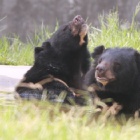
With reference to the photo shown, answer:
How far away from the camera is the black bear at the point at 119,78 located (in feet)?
18.0

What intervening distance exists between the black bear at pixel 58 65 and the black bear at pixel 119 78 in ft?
3.01

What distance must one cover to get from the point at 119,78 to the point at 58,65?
1.36 m

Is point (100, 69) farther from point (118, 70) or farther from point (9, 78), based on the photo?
point (9, 78)

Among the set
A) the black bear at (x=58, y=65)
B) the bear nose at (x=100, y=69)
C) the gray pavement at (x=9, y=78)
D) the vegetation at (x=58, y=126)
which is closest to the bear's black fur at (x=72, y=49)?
the black bear at (x=58, y=65)

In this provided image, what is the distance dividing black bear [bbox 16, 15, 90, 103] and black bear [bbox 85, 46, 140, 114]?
0.92 m

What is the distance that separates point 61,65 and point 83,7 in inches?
204

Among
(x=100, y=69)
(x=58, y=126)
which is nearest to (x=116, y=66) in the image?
(x=100, y=69)

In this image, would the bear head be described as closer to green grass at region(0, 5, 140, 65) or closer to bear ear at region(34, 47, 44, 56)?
bear ear at region(34, 47, 44, 56)

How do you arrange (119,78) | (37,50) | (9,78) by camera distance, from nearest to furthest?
(119,78) → (37,50) → (9,78)

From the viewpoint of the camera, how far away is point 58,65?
22.2 feet

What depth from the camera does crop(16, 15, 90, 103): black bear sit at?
21.9 ft

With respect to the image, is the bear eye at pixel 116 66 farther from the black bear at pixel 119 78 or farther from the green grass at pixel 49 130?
the green grass at pixel 49 130

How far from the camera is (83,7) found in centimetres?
1182

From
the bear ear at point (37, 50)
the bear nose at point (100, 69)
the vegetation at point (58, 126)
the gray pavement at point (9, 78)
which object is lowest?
the vegetation at point (58, 126)
